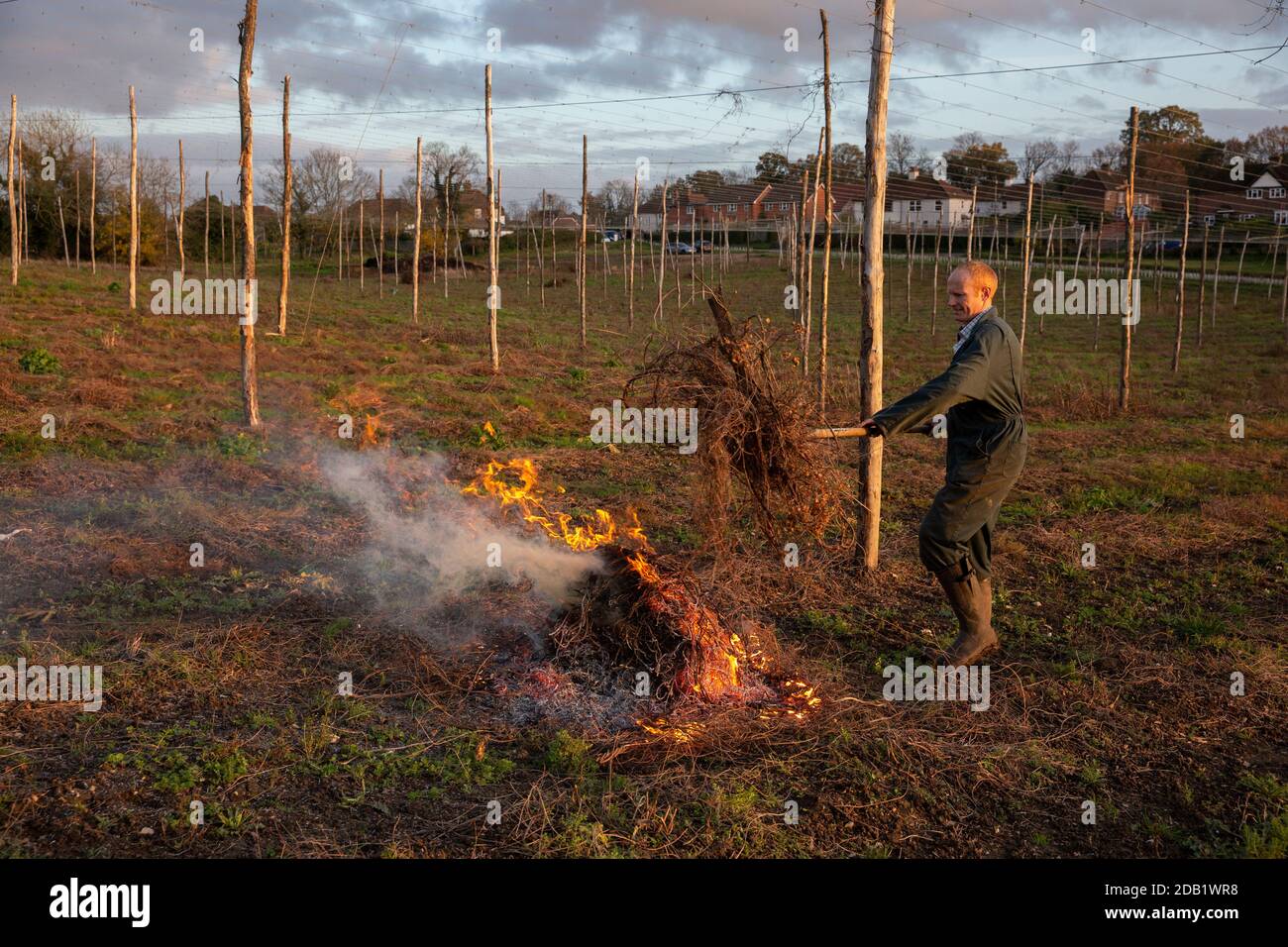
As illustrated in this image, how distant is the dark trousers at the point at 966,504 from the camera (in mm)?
5328

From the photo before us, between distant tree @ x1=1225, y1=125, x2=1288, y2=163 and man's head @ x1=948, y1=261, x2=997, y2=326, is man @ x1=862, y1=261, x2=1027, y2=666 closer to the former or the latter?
man's head @ x1=948, y1=261, x2=997, y2=326

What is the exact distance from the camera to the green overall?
5.12m

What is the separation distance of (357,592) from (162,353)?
1302 cm

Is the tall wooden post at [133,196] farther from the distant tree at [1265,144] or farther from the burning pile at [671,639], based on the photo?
the distant tree at [1265,144]

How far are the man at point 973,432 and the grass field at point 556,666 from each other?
2.73 ft

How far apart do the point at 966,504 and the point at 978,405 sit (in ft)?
1.89

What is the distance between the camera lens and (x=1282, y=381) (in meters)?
19.0

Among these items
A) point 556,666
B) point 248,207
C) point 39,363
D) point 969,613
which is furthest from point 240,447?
point 969,613

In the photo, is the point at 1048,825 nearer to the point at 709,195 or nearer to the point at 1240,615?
the point at 1240,615

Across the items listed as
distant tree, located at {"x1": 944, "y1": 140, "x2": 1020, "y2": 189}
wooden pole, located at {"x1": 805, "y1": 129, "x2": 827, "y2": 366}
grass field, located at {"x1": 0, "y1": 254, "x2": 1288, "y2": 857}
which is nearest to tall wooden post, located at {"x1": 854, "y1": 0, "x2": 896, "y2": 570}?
grass field, located at {"x1": 0, "y1": 254, "x2": 1288, "y2": 857}

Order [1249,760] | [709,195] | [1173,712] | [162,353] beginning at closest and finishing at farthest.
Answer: [1249,760] < [1173,712] < [162,353] < [709,195]

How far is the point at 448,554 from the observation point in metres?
6.98

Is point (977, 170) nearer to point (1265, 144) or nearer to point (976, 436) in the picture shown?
point (1265, 144)
